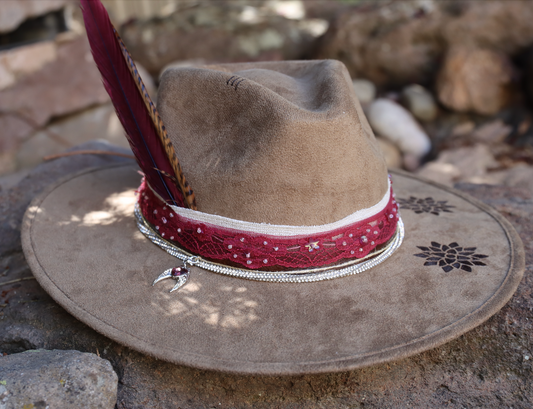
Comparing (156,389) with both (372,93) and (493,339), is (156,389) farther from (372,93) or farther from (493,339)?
(372,93)

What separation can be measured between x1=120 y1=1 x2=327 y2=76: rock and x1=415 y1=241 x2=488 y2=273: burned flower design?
6117 millimetres

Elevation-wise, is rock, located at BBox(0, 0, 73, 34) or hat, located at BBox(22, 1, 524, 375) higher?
rock, located at BBox(0, 0, 73, 34)

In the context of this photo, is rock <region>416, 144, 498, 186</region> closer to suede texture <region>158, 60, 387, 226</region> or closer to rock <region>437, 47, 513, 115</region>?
rock <region>437, 47, 513, 115</region>

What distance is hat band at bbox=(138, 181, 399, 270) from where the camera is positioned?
2070mm

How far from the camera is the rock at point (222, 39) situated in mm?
7977

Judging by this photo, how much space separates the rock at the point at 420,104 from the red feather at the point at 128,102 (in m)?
5.24

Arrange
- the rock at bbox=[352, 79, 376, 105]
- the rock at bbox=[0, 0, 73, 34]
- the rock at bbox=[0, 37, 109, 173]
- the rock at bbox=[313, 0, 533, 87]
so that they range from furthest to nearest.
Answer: the rock at bbox=[352, 79, 376, 105] < the rock at bbox=[313, 0, 533, 87] < the rock at bbox=[0, 37, 109, 173] < the rock at bbox=[0, 0, 73, 34]

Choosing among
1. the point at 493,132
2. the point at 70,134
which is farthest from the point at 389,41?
the point at 70,134

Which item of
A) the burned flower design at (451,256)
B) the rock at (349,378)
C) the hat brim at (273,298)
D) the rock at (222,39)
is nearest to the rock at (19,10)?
the rock at (222,39)

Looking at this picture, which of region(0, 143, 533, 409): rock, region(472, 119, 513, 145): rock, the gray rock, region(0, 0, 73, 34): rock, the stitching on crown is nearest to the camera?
region(0, 143, 533, 409): rock

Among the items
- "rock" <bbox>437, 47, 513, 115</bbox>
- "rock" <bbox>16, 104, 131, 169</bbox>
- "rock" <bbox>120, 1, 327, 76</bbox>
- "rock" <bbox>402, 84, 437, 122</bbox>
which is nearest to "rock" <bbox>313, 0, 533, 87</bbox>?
"rock" <bbox>437, 47, 513, 115</bbox>

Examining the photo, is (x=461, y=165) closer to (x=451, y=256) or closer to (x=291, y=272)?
(x=451, y=256)

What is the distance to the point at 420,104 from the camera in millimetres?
6695

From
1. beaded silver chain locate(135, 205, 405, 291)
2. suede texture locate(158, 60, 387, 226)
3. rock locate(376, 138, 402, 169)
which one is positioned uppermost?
suede texture locate(158, 60, 387, 226)
